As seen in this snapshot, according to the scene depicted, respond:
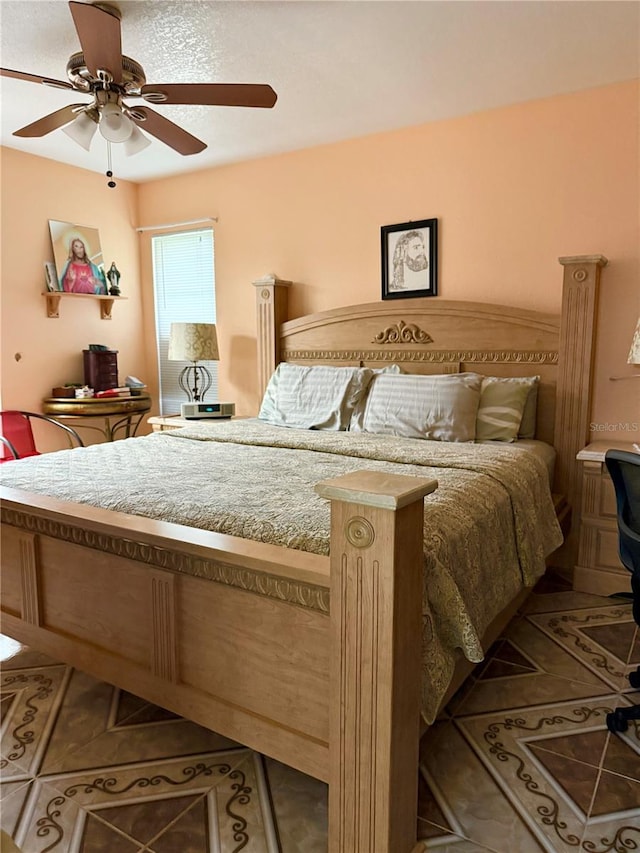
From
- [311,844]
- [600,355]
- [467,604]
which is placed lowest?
[311,844]

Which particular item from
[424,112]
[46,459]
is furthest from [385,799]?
[424,112]

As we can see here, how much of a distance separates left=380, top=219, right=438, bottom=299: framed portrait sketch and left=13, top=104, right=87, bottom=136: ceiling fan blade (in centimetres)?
193

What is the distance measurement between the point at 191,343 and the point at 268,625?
3.05m

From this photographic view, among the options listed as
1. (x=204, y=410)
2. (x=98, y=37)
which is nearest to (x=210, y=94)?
(x=98, y=37)

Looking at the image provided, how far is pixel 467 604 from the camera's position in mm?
1734

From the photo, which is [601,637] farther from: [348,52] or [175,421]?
[175,421]

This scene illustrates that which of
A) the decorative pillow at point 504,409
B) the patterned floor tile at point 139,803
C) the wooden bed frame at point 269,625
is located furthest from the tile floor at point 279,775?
the decorative pillow at point 504,409

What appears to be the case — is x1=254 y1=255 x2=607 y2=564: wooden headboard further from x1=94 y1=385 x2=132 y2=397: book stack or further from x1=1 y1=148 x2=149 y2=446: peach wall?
x1=1 y1=148 x2=149 y2=446: peach wall

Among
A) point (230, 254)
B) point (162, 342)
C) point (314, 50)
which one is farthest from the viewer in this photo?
point (162, 342)

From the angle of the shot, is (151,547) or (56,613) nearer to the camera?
(151,547)

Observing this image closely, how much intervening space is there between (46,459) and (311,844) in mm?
1906

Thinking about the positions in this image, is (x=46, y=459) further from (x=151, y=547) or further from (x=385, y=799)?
(x=385, y=799)

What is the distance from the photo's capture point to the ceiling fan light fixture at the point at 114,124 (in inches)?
92.5
